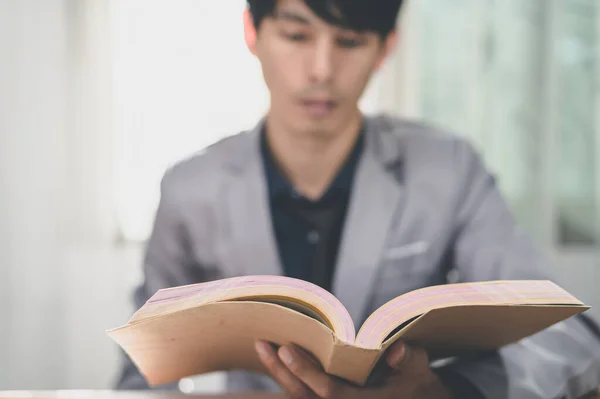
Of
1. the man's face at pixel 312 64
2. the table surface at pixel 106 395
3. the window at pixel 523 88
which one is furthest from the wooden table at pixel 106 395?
the window at pixel 523 88

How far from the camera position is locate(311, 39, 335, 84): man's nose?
0.90 meters

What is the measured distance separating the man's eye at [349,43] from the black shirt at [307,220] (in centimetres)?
24

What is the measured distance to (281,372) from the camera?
551 mm

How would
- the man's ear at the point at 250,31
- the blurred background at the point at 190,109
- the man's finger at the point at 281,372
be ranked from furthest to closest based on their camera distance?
1. the blurred background at the point at 190,109
2. the man's ear at the point at 250,31
3. the man's finger at the point at 281,372

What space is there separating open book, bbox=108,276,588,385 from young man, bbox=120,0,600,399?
0.40 meters

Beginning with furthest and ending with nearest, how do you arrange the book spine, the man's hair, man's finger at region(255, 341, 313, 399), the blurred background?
the blurred background → the man's hair → man's finger at region(255, 341, 313, 399) → the book spine

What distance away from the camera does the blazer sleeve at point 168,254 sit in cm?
101

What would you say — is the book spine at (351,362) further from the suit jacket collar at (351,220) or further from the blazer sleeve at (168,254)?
the blazer sleeve at (168,254)

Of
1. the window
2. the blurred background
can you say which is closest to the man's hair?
the blurred background

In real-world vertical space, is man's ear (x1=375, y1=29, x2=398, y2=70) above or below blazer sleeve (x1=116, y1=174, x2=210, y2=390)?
above

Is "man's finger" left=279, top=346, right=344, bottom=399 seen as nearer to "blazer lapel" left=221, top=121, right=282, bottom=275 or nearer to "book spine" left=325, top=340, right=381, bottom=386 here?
"book spine" left=325, top=340, right=381, bottom=386

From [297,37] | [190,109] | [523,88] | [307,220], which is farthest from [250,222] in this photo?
[523,88]

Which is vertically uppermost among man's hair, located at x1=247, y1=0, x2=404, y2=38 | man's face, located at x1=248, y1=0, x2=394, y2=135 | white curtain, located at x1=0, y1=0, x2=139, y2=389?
man's hair, located at x1=247, y1=0, x2=404, y2=38

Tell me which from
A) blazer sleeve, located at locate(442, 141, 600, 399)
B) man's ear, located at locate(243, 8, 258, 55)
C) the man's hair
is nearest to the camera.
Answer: blazer sleeve, located at locate(442, 141, 600, 399)
